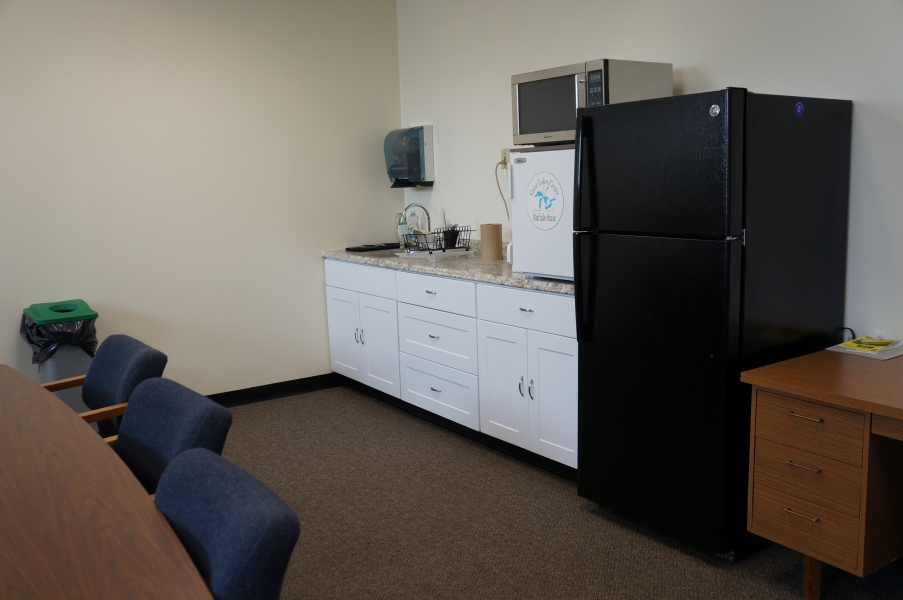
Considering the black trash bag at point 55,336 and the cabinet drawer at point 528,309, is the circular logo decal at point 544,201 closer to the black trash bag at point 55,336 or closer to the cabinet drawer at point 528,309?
the cabinet drawer at point 528,309

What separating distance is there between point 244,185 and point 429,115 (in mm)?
1326

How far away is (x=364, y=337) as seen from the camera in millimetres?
4641

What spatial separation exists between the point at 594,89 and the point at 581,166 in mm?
440

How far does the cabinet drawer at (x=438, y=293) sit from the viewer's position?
369 centimetres

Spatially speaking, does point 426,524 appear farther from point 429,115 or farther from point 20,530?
point 429,115

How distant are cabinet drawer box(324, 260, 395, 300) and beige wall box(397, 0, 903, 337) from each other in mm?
737

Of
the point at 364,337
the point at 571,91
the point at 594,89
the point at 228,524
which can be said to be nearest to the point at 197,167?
the point at 364,337

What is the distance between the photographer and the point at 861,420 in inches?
82.4

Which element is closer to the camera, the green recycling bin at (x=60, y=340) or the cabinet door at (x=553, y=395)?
the cabinet door at (x=553, y=395)

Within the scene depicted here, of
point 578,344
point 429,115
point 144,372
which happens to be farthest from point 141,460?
point 429,115

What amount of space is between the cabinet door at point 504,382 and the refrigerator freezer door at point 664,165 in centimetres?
82

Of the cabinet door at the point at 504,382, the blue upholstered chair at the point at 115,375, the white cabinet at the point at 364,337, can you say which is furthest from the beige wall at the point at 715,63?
the blue upholstered chair at the point at 115,375

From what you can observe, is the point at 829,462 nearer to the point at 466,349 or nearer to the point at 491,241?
the point at 466,349

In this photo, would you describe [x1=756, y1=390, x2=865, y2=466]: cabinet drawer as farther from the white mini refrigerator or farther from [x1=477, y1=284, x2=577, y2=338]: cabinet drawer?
the white mini refrigerator
